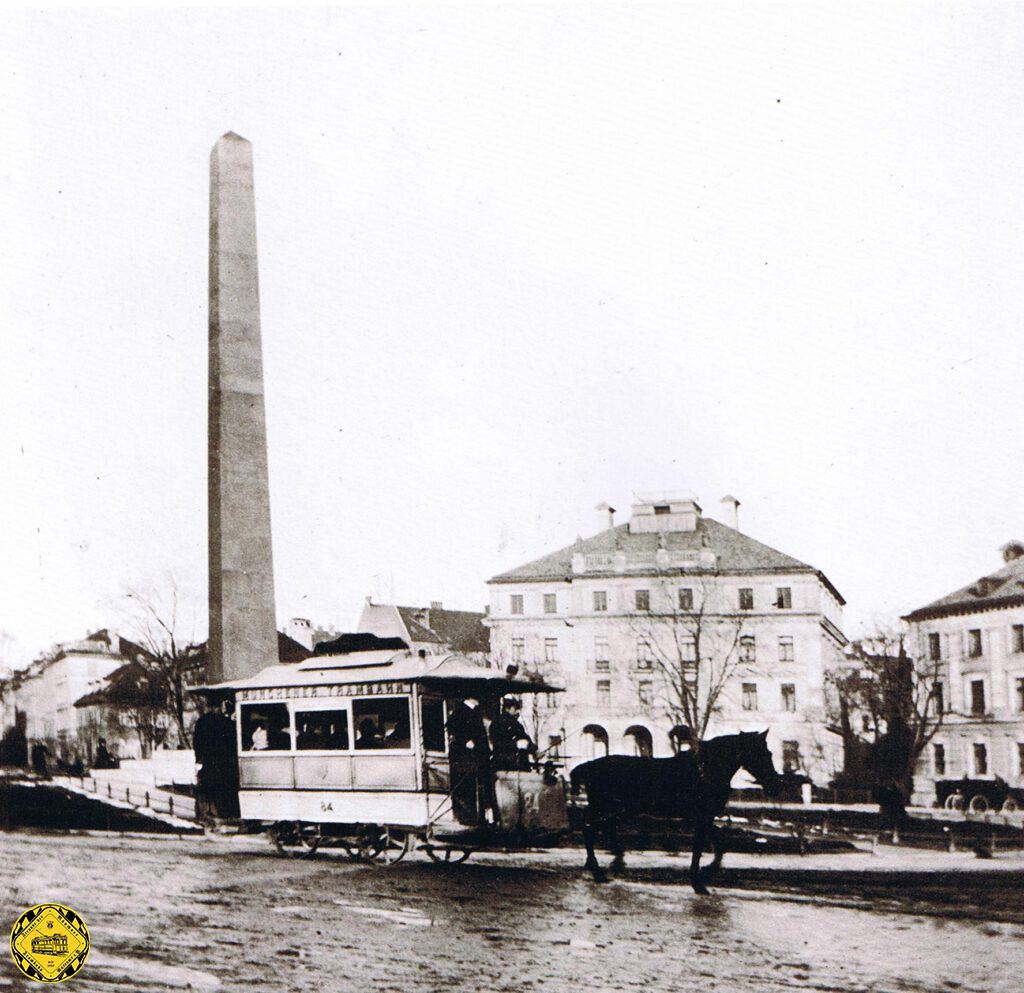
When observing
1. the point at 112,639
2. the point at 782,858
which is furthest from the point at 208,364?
the point at 782,858

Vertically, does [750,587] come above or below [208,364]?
below

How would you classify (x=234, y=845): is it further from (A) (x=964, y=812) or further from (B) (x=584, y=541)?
(A) (x=964, y=812)

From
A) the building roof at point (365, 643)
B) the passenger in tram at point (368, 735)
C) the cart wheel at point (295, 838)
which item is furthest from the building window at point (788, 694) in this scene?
the cart wheel at point (295, 838)

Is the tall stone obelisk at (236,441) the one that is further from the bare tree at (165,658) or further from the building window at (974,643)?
the building window at (974,643)

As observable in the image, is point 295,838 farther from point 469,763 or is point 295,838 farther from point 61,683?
point 61,683

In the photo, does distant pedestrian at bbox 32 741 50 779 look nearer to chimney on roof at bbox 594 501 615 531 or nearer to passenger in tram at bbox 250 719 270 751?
passenger in tram at bbox 250 719 270 751

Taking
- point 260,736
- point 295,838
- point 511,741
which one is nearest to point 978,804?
point 511,741
